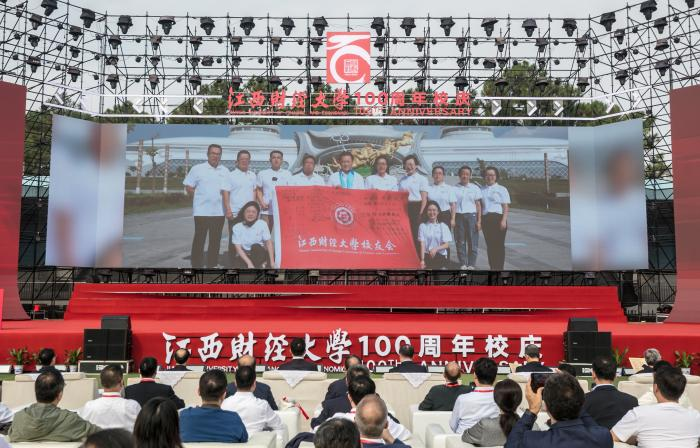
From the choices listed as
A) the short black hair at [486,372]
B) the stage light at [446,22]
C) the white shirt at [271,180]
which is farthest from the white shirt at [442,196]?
the short black hair at [486,372]

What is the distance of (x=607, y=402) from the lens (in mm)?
4305

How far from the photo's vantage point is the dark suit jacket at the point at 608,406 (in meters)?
4.27

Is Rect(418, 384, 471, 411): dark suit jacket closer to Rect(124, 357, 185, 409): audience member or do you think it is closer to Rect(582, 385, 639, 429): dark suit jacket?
Rect(582, 385, 639, 429): dark suit jacket

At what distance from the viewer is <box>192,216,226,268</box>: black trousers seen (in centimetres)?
1695

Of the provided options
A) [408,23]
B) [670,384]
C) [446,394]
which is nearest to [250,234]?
[408,23]

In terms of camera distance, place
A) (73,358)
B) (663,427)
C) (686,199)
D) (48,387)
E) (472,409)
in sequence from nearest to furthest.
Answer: (663,427) → (48,387) → (472,409) → (73,358) → (686,199)

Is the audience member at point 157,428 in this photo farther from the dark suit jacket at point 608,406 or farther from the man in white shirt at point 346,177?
the man in white shirt at point 346,177

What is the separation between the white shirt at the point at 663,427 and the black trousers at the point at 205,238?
14280 millimetres

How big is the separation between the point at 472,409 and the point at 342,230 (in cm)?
1258

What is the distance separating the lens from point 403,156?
56.5 ft

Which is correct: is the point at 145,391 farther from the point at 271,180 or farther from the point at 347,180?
the point at 347,180

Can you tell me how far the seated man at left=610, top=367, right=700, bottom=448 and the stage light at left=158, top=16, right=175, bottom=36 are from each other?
19439 millimetres

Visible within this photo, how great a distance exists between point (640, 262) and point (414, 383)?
11.9 meters

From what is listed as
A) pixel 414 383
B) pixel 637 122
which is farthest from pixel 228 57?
pixel 414 383
